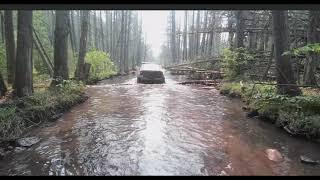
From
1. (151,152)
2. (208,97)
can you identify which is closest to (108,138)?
(151,152)

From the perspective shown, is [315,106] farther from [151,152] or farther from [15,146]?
[15,146]

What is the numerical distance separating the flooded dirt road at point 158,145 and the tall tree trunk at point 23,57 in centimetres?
172

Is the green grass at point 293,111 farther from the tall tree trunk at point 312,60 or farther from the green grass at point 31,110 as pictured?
the green grass at point 31,110

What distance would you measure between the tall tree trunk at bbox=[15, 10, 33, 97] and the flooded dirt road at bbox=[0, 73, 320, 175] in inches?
67.7

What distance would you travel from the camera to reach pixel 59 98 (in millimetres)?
11781

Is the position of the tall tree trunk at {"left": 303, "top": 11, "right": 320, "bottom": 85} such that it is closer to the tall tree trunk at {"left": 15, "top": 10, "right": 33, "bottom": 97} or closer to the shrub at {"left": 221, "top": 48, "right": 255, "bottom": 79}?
the shrub at {"left": 221, "top": 48, "right": 255, "bottom": 79}

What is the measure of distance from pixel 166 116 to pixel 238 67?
31.4 feet

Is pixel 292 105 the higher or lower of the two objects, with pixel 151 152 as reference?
higher

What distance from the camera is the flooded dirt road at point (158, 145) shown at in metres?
5.99

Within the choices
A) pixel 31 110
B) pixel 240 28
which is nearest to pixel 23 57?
pixel 31 110

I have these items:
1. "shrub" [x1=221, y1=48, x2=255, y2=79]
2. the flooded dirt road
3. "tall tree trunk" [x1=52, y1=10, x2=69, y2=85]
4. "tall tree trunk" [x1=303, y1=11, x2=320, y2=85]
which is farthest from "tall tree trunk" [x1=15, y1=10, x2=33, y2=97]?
"shrub" [x1=221, y1=48, x2=255, y2=79]

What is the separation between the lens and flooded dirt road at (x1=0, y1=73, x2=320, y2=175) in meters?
5.99

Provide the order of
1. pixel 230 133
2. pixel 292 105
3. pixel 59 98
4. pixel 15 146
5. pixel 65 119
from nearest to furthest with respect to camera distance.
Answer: pixel 15 146 → pixel 230 133 → pixel 292 105 → pixel 65 119 → pixel 59 98
